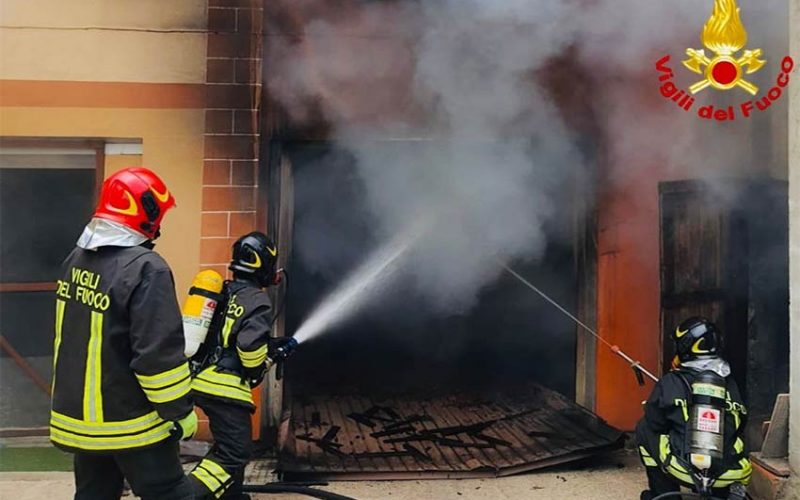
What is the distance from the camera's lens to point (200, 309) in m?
3.50

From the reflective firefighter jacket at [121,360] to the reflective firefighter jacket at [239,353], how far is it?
757 mm

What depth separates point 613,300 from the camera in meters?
5.11

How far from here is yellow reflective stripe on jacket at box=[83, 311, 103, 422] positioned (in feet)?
8.39

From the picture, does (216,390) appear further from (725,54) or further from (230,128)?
(725,54)

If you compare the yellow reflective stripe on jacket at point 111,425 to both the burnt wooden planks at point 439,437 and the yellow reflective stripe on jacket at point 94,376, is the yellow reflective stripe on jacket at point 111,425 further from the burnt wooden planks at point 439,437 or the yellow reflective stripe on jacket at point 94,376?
the burnt wooden planks at point 439,437

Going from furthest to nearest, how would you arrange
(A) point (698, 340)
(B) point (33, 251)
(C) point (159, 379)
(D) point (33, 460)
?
(B) point (33, 251) < (D) point (33, 460) < (A) point (698, 340) < (C) point (159, 379)

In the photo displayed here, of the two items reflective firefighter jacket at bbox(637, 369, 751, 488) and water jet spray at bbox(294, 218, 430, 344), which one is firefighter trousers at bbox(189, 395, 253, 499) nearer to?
reflective firefighter jacket at bbox(637, 369, 751, 488)

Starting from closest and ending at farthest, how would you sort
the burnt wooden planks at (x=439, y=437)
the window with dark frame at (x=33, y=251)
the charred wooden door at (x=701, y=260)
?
the burnt wooden planks at (x=439, y=437), the charred wooden door at (x=701, y=260), the window with dark frame at (x=33, y=251)

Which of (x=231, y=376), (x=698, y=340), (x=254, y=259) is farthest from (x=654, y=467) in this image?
(x=254, y=259)

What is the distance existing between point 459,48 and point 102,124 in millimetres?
2834

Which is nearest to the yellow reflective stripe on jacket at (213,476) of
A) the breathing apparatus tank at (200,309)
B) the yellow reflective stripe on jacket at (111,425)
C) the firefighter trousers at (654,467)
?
the breathing apparatus tank at (200,309)

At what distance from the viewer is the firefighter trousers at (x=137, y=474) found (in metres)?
2.62

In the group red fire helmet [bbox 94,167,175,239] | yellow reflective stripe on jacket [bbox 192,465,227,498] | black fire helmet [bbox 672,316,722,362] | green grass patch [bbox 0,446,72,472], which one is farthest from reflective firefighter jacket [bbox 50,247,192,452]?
black fire helmet [bbox 672,316,722,362]

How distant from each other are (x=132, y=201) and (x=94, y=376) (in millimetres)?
742
